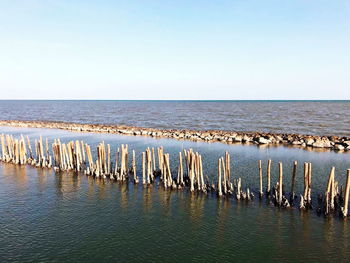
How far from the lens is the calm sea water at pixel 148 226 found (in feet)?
47.9

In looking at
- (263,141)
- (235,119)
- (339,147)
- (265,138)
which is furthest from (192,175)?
(235,119)

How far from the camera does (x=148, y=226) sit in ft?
57.3

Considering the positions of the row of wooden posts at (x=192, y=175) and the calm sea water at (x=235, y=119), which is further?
the calm sea water at (x=235, y=119)

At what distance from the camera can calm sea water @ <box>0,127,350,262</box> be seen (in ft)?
47.9

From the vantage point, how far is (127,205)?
20.5 m

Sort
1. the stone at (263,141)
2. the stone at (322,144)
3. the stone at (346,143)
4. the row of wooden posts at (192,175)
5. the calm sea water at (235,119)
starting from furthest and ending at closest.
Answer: the calm sea water at (235,119) → the stone at (263,141) → the stone at (322,144) → the stone at (346,143) → the row of wooden posts at (192,175)

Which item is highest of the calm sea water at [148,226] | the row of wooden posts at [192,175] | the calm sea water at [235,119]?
the calm sea water at [235,119]

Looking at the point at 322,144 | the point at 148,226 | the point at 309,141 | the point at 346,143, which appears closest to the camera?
the point at 148,226

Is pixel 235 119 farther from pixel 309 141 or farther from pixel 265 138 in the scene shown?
pixel 309 141

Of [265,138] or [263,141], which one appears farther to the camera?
[265,138]

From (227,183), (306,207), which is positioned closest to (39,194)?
(227,183)

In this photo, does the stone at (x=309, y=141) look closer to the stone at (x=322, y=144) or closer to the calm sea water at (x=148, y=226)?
the stone at (x=322, y=144)

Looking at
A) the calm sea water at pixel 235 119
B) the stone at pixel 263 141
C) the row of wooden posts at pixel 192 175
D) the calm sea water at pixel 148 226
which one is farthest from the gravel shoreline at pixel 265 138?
the row of wooden posts at pixel 192 175

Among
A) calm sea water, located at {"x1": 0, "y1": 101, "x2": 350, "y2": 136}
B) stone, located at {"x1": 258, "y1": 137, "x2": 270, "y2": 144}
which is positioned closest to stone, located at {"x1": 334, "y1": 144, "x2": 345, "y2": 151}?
stone, located at {"x1": 258, "y1": 137, "x2": 270, "y2": 144}
